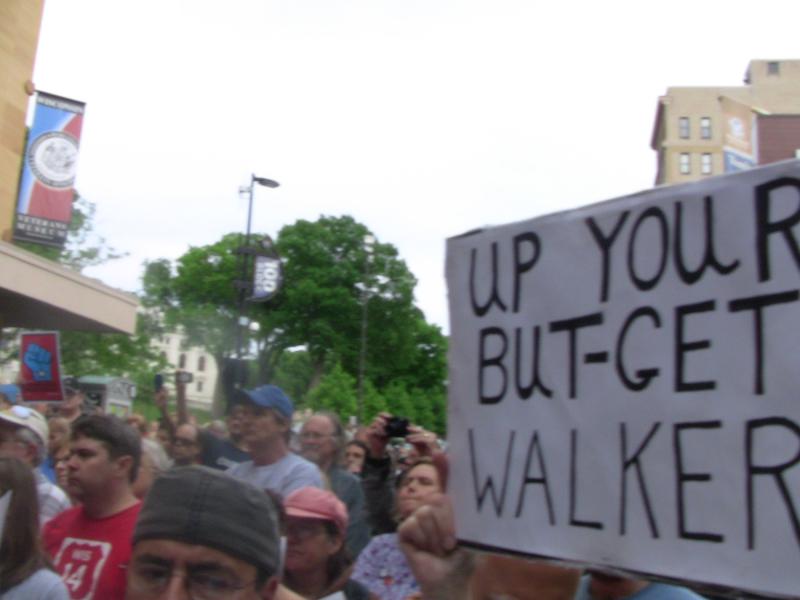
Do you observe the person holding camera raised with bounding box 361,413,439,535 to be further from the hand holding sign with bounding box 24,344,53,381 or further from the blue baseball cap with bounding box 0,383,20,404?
the blue baseball cap with bounding box 0,383,20,404

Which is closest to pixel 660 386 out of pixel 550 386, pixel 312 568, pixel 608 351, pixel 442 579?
pixel 608 351

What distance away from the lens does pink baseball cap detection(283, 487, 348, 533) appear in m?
3.94

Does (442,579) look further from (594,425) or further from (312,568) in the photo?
(312,568)

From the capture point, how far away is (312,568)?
3887 mm

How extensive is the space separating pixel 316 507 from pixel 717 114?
242 feet

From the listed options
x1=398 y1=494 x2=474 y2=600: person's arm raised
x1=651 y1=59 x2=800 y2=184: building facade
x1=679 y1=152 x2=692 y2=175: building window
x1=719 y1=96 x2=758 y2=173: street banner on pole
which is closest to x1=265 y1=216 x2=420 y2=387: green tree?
x1=651 y1=59 x2=800 y2=184: building facade

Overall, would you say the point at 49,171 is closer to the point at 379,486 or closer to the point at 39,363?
the point at 39,363

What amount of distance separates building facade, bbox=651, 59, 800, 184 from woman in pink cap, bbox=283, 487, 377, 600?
2681 inches

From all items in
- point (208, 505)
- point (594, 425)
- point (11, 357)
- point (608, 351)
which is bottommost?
point (208, 505)

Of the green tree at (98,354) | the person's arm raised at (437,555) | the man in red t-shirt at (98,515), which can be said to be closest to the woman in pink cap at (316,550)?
the man in red t-shirt at (98,515)

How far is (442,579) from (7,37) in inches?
580

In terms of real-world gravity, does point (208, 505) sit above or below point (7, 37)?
below

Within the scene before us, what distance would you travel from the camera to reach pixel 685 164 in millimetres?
74125

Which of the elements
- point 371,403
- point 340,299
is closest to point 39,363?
point 340,299
